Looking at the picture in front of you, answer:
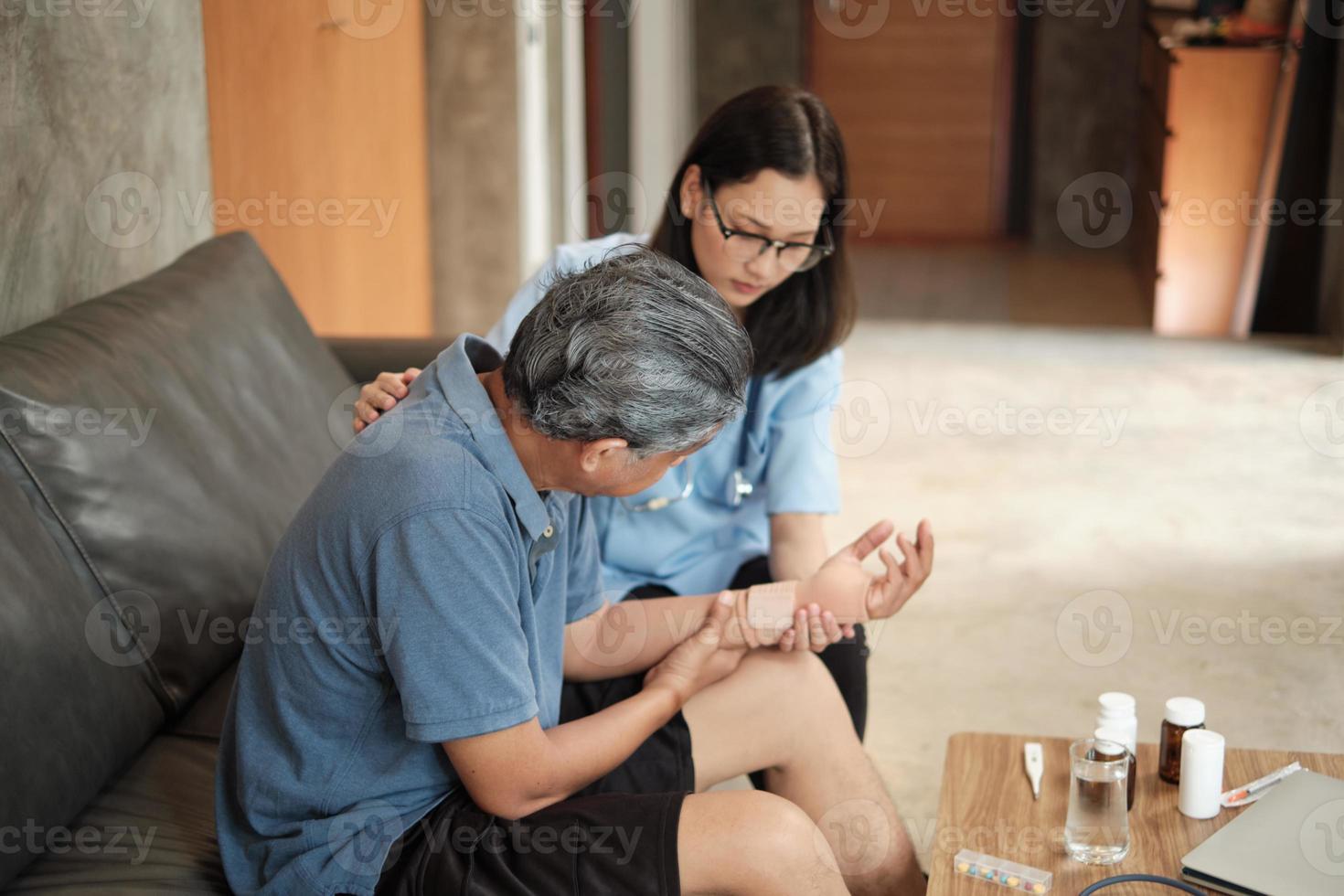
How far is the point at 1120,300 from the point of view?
18.9 ft

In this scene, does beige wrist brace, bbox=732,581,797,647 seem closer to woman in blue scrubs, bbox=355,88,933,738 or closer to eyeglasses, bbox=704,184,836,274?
woman in blue scrubs, bbox=355,88,933,738

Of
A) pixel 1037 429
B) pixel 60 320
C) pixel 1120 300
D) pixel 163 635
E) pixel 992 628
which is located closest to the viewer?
pixel 163 635

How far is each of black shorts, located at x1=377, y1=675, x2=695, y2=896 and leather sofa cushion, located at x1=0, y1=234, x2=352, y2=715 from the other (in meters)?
0.47

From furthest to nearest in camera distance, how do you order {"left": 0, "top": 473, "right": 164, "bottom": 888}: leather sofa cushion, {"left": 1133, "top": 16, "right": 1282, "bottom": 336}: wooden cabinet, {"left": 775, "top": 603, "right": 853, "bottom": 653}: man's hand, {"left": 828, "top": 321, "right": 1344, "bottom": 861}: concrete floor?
{"left": 1133, "top": 16, "right": 1282, "bottom": 336}: wooden cabinet → {"left": 828, "top": 321, "right": 1344, "bottom": 861}: concrete floor → {"left": 775, "top": 603, "right": 853, "bottom": 653}: man's hand → {"left": 0, "top": 473, "right": 164, "bottom": 888}: leather sofa cushion

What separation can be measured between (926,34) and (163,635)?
6210mm

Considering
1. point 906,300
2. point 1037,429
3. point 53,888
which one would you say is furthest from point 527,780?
point 906,300

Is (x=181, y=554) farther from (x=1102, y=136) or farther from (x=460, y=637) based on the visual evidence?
(x=1102, y=136)

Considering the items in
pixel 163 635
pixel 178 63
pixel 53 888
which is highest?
pixel 178 63

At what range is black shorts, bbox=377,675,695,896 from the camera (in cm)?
128

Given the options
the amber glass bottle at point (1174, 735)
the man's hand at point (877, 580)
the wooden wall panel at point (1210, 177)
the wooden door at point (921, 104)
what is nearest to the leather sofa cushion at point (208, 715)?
the man's hand at point (877, 580)

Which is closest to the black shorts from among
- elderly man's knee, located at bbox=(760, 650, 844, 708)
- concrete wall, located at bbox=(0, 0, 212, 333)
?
elderly man's knee, located at bbox=(760, 650, 844, 708)

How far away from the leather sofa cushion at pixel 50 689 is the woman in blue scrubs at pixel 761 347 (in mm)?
664

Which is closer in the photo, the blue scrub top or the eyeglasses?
the eyeglasses

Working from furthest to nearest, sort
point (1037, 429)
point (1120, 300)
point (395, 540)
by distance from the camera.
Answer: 1. point (1120, 300)
2. point (1037, 429)
3. point (395, 540)
